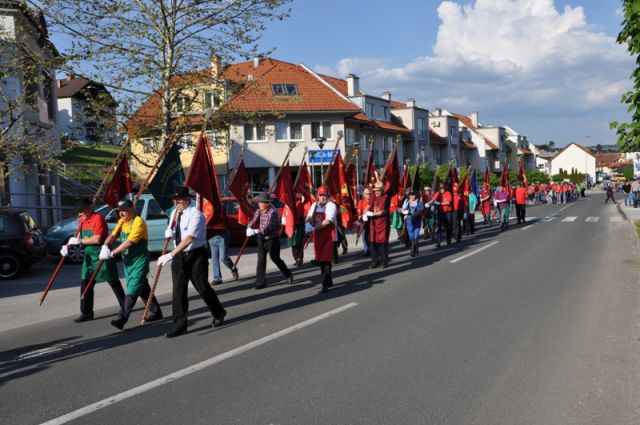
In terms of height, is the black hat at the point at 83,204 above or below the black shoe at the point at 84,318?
Answer: above

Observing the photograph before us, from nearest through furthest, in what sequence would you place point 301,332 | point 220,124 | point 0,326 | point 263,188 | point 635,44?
1. point 301,332
2. point 0,326
3. point 635,44
4. point 220,124
5. point 263,188

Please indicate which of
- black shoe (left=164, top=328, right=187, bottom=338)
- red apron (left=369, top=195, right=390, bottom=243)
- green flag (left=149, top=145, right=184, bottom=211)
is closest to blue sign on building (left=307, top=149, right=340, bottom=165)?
red apron (left=369, top=195, right=390, bottom=243)

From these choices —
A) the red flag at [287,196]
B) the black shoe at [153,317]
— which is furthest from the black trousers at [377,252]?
the black shoe at [153,317]

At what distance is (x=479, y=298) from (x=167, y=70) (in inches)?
429

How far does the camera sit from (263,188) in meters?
42.1

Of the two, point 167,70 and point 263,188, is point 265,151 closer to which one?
point 263,188

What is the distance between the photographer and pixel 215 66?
1803 cm

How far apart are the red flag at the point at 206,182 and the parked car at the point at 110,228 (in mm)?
6546

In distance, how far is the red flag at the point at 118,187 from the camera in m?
9.51

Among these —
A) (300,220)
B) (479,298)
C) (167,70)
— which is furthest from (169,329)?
(167,70)

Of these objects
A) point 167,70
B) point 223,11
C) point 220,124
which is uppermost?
point 223,11

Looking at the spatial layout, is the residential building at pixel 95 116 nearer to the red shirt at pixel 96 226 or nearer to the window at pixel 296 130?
the red shirt at pixel 96 226

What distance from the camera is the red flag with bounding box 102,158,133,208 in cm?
951

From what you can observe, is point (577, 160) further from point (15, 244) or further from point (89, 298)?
point (89, 298)
